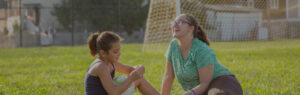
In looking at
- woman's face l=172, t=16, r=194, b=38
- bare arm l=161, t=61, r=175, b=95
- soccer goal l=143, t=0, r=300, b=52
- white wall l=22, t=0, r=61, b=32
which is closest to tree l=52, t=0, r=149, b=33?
white wall l=22, t=0, r=61, b=32

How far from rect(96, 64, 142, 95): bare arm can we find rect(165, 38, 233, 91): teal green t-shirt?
0.46 metres

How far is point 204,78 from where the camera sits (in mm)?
3137

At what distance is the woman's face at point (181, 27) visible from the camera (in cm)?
322

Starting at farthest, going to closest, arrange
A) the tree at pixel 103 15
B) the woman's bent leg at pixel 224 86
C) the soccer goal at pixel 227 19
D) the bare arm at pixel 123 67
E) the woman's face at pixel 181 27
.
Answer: the tree at pixel 103 15
the soccer goal at pixel 227 19
the bare arm at pixel 123 67
the woman's face at pixel 181 27
the woman's bent leg at pixel 224 86

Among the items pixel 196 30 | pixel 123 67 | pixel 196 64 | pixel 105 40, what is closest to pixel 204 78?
pixel 196 64

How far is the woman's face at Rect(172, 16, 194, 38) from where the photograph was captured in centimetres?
322

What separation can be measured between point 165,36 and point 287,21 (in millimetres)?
10548

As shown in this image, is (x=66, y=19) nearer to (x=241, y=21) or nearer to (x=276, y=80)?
(x=241, y=21)

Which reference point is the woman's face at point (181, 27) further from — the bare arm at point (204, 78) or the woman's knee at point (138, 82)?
the woman's knee at point (138, 82)

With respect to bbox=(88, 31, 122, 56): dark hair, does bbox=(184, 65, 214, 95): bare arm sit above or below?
below

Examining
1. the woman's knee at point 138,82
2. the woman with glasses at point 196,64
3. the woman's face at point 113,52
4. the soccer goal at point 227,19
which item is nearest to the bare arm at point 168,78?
the woman with glasses at point 196,64

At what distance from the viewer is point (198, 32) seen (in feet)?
11.1

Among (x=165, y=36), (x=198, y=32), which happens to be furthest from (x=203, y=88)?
(x=165, y=36)

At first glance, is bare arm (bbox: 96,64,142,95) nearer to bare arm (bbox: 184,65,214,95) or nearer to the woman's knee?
the woman's knee
